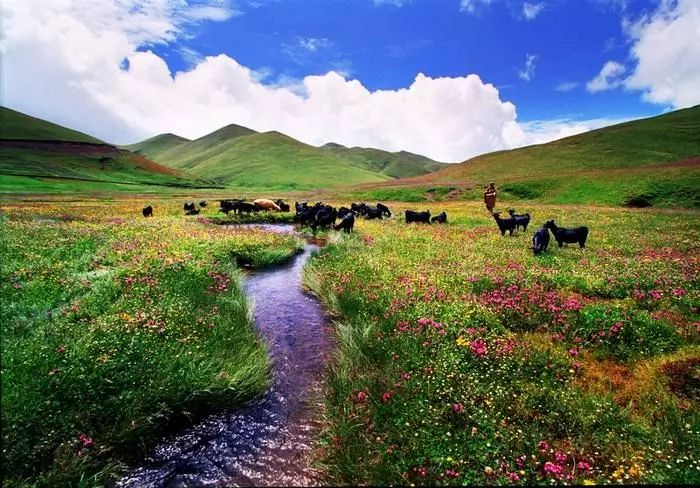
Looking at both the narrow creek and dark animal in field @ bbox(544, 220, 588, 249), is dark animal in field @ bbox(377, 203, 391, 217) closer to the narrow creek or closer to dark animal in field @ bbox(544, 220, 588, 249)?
dark animal in field @ bbox(544, 220, 588, 249)

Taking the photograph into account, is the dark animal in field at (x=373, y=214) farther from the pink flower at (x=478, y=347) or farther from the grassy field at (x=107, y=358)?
the pink flower at (x=478, y=347)

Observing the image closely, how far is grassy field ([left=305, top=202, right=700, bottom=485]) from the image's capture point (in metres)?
5.46

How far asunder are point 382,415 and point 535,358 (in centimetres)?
368

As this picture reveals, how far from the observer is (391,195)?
7362 cm

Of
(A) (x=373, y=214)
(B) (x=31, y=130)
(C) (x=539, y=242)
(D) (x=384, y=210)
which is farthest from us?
(B) (x=31, y=130)

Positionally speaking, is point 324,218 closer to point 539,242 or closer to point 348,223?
point 348,223

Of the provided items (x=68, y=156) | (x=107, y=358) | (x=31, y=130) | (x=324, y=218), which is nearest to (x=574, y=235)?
(x=324, y=218)

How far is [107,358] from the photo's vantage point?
22.3ft

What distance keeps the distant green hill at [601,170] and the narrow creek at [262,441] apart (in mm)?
50343

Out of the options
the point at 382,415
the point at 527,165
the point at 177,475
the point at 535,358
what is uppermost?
the point at 527,165

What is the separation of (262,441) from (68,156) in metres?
187

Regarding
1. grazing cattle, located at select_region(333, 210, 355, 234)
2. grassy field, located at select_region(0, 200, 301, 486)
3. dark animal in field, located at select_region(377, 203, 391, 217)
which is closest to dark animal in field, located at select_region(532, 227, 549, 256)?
grazing cattle, located at select_region(333, 210, 355, 234)

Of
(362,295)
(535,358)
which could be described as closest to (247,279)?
(362,295)

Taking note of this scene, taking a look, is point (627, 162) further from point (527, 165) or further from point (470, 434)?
point (470, 434)
